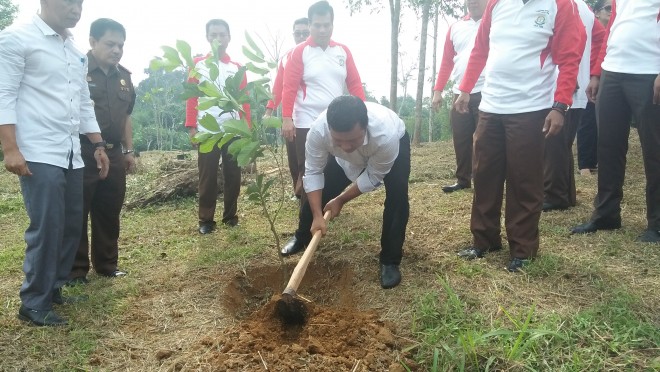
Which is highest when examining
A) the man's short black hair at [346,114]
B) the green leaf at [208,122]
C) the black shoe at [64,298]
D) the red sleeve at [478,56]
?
the red sleeve at [478,56]

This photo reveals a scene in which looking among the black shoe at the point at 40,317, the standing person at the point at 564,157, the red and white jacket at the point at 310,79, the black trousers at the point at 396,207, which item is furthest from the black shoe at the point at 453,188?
the black shoe at the point at 40,317

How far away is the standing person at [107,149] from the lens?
3.10 metres

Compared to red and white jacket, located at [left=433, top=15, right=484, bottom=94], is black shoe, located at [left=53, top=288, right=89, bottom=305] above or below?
below

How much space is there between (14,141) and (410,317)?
2134 millimetres

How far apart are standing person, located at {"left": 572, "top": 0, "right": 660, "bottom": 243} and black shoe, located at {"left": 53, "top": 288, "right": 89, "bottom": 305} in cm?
325

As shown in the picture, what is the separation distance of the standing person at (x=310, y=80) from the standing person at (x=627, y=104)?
1823 millimetres

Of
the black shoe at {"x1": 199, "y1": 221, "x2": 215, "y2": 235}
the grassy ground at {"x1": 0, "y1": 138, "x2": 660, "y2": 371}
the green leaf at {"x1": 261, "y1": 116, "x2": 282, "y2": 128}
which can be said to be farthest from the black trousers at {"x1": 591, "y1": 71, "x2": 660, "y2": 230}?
the black shoe at {"x1": 199, "y1": 221, "x2": 215, "y2": 235}

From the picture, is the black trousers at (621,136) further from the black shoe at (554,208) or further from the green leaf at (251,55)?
the green leaf at (251,55)

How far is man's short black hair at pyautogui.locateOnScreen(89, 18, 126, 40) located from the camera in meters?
3.07

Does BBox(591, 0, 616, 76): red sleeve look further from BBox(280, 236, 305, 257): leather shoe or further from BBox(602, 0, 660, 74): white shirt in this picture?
BBox(280, 236, 305, 257): leather shoe

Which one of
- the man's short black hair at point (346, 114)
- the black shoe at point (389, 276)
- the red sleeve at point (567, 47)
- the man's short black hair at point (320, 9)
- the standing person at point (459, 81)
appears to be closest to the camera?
the man's short black hair at point (346, 114)

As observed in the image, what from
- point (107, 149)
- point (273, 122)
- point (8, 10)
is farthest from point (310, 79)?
point (8, 10)

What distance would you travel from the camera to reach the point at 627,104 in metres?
3.23

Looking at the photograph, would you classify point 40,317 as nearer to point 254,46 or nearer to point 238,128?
point 238,128
